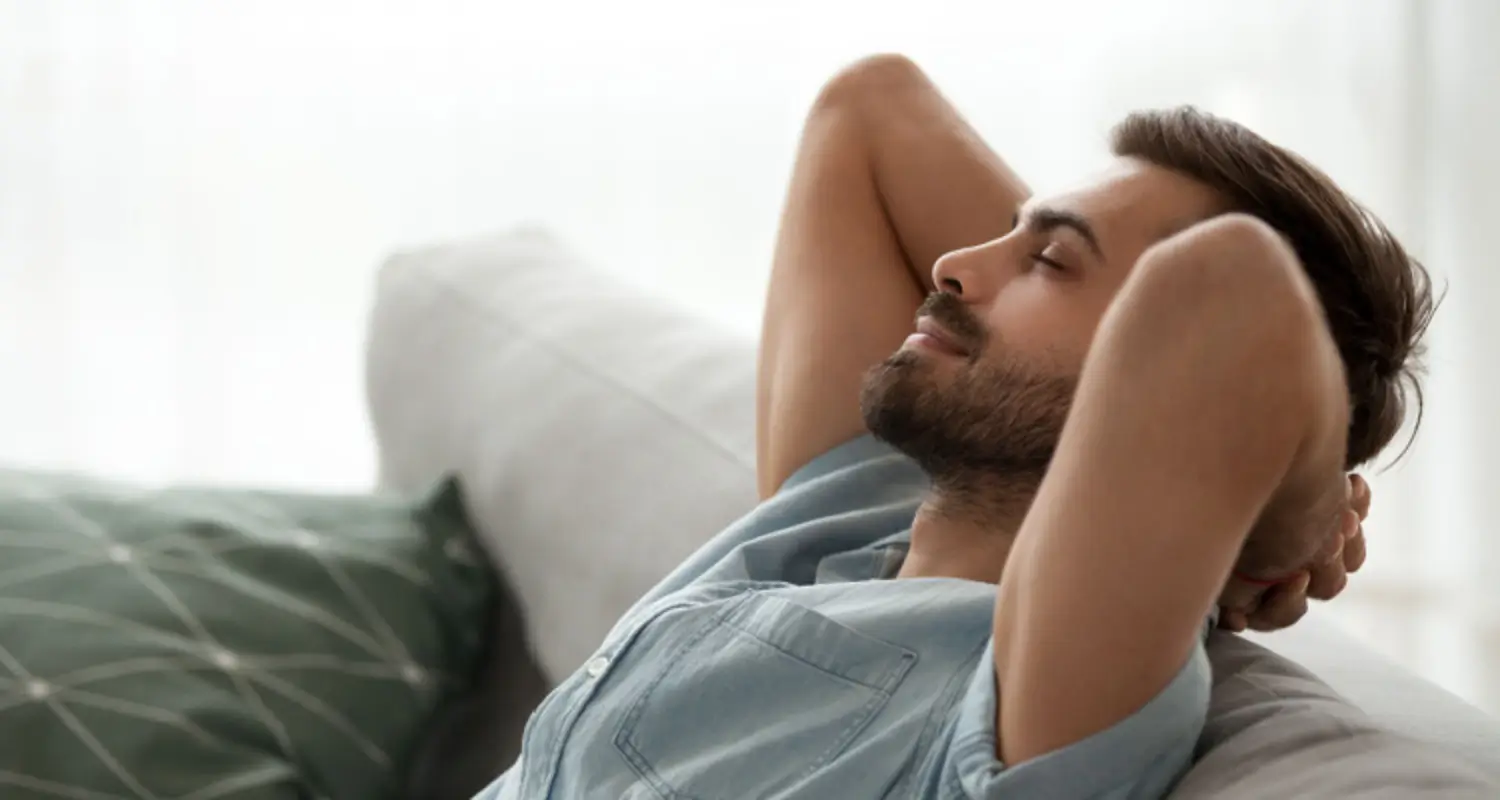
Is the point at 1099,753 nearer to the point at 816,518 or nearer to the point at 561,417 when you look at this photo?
the point at 816,518

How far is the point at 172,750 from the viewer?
1370mm

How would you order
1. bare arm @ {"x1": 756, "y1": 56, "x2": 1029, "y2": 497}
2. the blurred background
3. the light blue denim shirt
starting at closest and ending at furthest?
1. the light blue denim shirt
2. bare arm @ {"x1": 756, "y1": 56, "x2": 1029, "y2": 497}
3. the blurred background

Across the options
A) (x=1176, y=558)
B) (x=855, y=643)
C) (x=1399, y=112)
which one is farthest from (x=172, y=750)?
(x=1399, y=112)

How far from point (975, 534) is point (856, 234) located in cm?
36

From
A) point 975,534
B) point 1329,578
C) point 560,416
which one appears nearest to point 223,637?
point 560,416

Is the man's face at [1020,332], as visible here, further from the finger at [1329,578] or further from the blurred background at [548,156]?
the blurred background at [548,156]

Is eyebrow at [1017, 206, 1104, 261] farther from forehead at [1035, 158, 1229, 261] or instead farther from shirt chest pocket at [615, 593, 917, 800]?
shirt chest pocket at [615, 593, 917, 800]

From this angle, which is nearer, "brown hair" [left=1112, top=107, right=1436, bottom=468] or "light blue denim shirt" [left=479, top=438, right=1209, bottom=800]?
"light blue denim shirt" [left=479, top=438, right=1209, bottom=800]

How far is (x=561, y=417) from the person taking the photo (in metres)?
1.57

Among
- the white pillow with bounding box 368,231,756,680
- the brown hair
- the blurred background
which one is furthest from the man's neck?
the blurred background

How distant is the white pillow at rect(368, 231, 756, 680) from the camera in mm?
1467

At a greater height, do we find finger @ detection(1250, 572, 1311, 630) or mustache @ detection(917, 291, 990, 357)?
mustache @ detection(917, 291, 990, 357)

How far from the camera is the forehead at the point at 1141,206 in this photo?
1074 mm

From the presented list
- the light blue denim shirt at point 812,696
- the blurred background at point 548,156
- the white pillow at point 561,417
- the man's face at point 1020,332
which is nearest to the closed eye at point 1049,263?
the man's face at point 1020,332
